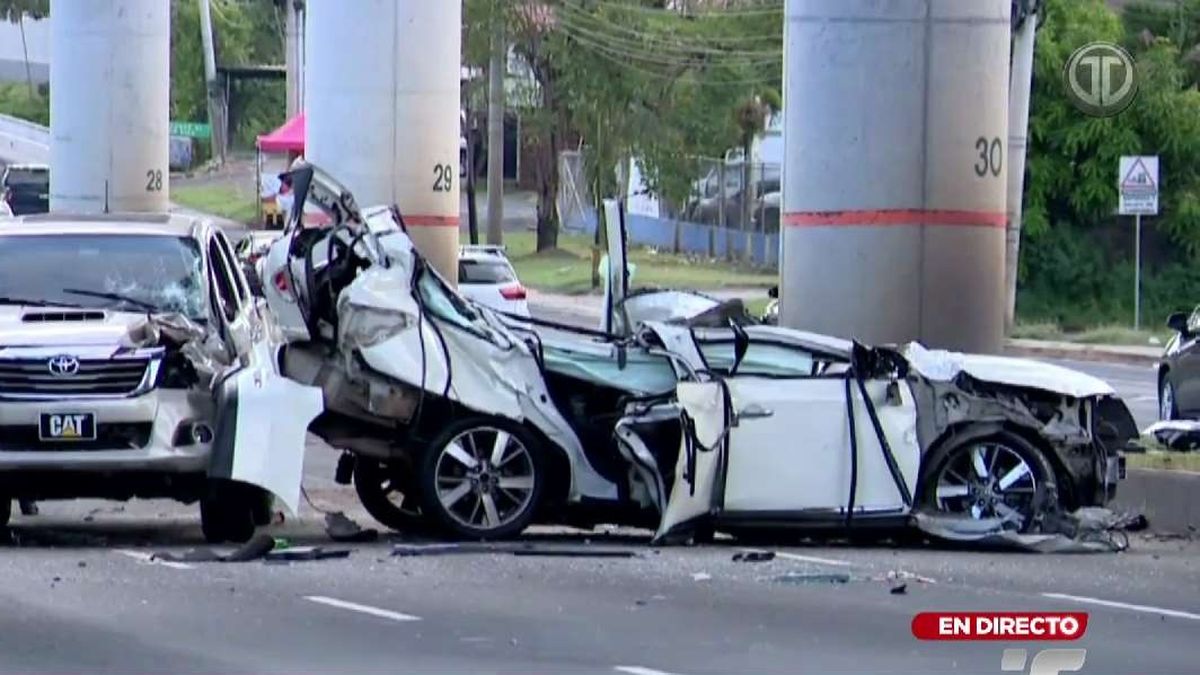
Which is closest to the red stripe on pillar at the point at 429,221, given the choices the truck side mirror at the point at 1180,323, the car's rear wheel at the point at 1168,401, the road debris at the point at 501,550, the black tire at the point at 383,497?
the car's rear wheel at the point at 1168,401

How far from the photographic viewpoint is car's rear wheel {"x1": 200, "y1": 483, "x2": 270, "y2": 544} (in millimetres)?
13672

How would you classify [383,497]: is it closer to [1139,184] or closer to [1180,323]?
[1180,323]

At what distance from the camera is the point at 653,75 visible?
56.9 metres

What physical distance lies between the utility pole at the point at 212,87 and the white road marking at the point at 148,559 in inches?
2415

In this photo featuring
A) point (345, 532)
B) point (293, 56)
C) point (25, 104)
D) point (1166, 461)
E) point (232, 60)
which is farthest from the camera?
point (25, 104)

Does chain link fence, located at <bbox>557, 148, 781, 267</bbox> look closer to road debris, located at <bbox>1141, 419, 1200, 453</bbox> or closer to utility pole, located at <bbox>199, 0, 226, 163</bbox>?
utility pole, located at <bbox>199, 0, 226, 163</bbox>

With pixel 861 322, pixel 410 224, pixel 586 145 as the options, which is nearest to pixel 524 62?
pixel 586 145

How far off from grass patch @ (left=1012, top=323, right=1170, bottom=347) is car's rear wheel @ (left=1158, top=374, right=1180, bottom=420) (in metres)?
17.8

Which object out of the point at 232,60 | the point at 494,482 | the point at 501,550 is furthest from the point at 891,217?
the point at 232,60

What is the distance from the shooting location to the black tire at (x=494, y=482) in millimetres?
13742

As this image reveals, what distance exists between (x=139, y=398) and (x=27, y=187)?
154ft

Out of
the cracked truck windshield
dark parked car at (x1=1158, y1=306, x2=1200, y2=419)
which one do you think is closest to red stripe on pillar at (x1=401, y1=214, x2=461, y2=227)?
the cracked truck windshield

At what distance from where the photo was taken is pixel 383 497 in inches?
581

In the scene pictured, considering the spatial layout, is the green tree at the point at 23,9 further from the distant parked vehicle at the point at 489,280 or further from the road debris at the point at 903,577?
the road debris at the point at 903,577
